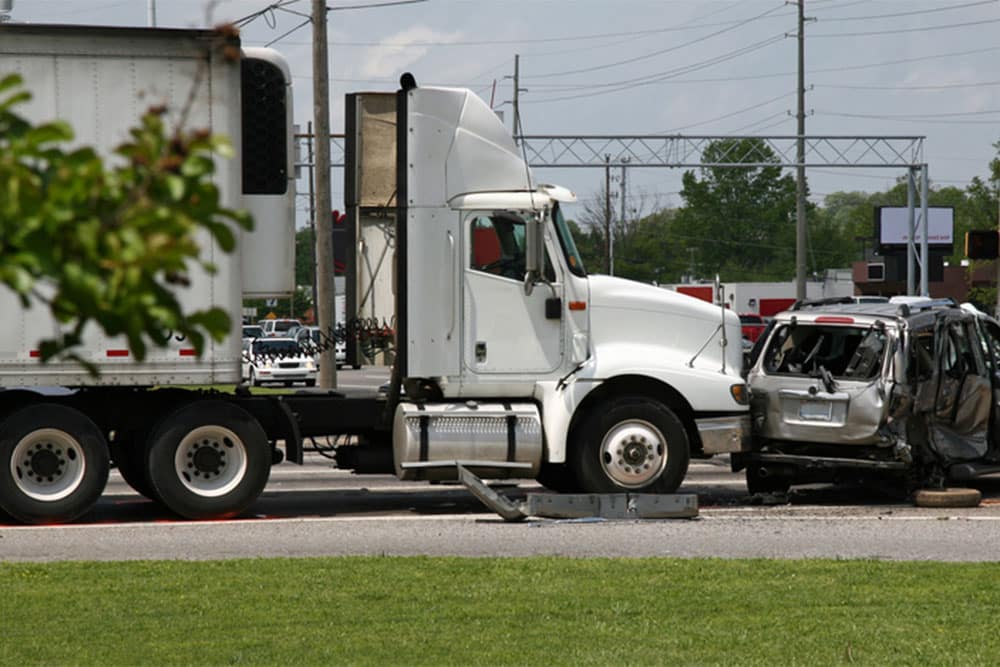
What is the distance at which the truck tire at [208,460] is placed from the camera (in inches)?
512

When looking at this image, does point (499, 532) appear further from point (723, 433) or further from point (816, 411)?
point (816, 411)

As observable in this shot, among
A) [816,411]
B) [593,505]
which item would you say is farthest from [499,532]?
[816,411]

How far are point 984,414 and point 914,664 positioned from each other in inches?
336

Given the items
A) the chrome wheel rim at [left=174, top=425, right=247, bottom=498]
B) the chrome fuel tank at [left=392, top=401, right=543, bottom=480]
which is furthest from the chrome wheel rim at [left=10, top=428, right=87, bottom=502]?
the chrome fuel tank at [left=392, top=401, right=543, bottom=480]

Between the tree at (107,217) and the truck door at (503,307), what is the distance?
11025 mm

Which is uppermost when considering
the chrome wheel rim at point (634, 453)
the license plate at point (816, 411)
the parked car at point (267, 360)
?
the parked car at point (267, 360)

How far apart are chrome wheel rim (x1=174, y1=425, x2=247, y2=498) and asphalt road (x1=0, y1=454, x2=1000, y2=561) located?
1.06 ft

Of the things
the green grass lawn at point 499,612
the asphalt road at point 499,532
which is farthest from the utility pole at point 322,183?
the green grass lawn at point 499,612

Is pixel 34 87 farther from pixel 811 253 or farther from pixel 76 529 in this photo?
pixel 811 253

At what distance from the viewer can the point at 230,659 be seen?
7.24 meters

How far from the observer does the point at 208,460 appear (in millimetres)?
13211

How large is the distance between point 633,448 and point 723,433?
2.90ft

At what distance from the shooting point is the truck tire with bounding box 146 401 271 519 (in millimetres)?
13008

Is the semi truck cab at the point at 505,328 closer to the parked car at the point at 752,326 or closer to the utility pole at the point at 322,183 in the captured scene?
the utility pole at the point at 322,183
